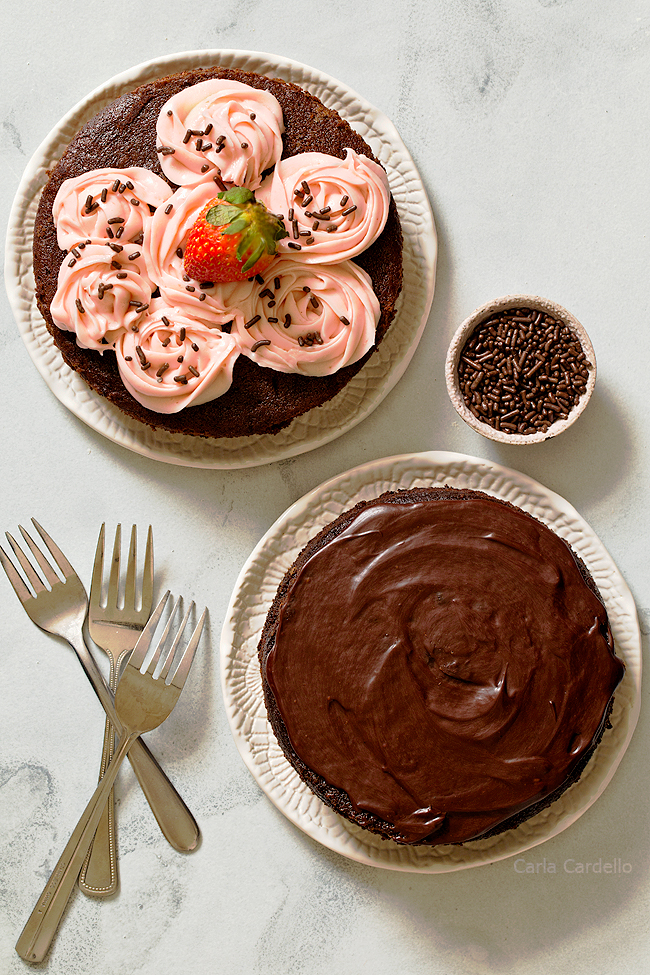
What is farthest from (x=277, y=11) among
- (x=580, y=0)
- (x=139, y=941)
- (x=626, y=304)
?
(x=139, y=941)

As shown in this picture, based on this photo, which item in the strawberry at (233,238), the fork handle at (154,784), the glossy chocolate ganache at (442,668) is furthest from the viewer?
the fork handle at (154,784)

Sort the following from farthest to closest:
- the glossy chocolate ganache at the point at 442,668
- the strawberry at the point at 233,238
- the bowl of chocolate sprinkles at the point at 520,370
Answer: the bowl of chocolate sprinkles at the point at 520,370
the glossy chocolate ganache at the point at 442,668
the strawberry at the point at 233,238

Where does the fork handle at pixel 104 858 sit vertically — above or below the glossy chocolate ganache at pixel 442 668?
below

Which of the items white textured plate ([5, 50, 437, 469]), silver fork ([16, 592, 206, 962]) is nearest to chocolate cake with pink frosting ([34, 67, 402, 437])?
white textured plate ([5, 50, 437, 469])

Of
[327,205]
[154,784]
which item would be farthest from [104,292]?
[154,784]

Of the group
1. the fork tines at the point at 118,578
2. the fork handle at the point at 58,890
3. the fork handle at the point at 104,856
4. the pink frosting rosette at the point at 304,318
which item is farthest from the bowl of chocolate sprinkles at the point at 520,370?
the fork handle at the point at 58,890

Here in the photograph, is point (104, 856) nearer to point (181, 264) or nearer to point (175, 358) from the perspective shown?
point (175, 358)

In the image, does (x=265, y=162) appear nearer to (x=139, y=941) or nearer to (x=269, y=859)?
(x=269, y=859)

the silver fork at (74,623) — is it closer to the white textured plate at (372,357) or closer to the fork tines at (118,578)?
the fork tines at (118,578)
